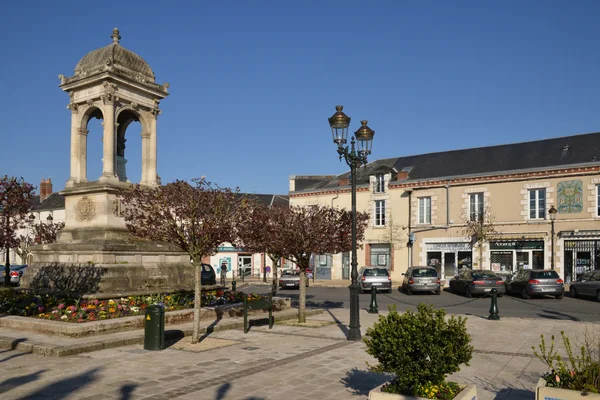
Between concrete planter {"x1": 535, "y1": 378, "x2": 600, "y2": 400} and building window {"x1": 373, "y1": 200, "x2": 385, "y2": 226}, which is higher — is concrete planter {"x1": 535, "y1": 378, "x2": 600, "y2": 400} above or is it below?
below

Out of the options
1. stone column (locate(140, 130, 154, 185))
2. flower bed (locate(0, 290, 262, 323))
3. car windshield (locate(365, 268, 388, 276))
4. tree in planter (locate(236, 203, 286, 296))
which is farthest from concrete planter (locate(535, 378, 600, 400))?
car windshield (locate(365, 268, 388, 276))

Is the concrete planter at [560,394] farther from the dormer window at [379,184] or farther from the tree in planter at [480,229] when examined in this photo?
the dormer window at [379,184]

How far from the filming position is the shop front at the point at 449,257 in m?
34.2

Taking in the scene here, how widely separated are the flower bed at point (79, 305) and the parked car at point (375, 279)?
14.2 meters

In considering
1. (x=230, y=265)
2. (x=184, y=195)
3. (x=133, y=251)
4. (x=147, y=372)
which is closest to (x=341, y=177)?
(x=230, y=265)

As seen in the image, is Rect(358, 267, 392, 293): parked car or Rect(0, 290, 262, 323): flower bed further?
Rect(358, 267, 392, 293): parked car

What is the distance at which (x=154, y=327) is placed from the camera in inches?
421

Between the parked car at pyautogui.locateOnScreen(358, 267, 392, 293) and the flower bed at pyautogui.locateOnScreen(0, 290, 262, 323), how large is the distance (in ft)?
46.6

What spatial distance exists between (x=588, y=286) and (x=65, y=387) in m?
22.0

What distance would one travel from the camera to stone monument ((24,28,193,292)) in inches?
581

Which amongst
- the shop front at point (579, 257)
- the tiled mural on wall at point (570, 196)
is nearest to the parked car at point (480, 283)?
the shop front at point (579, 257)

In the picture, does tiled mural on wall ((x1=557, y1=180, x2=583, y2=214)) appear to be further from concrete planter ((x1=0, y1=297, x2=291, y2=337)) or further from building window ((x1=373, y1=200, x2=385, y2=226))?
concrete planter ((x1=0, y1=297, x2=291, y2=337))

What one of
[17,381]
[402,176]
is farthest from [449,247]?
[17,381]

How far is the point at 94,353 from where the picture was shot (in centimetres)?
1023
